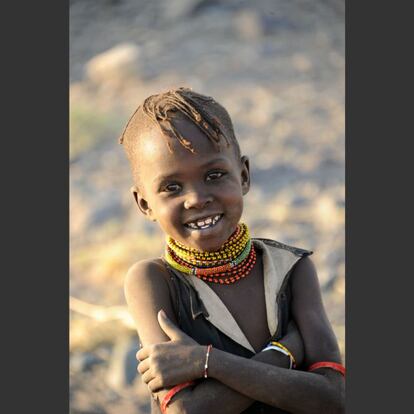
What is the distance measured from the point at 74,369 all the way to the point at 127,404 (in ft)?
1.17

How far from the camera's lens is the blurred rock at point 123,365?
4.63 m

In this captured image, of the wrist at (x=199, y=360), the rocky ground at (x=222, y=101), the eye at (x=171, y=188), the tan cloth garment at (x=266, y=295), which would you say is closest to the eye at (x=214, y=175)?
the eye at (x=171, y=188)

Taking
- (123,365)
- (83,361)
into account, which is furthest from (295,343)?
(83,361)

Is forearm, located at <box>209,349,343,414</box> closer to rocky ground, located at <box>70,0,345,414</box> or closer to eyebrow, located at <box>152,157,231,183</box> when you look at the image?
eyebrow, located at <box>152,157,231,183</box>

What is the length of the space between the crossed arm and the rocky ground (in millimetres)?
1331

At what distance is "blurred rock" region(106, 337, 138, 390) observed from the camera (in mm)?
4629

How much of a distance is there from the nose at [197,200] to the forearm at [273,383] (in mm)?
541

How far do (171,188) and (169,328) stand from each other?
53cm

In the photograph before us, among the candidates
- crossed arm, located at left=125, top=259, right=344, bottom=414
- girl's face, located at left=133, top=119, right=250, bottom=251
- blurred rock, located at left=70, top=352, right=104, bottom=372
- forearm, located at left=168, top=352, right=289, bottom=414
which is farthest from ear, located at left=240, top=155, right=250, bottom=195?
blurred rock, located at left=70, top=352, right=104, bottom=372

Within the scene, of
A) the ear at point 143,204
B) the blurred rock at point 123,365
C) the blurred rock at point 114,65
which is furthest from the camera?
the blurred rock at point 114,65

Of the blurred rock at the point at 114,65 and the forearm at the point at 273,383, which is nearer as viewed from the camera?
the forearm at the point at 273,383

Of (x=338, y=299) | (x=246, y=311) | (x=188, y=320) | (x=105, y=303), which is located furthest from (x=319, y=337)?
(x=105, y=303)

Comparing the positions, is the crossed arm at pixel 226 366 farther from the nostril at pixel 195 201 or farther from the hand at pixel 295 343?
the nostril at pixel 195 201

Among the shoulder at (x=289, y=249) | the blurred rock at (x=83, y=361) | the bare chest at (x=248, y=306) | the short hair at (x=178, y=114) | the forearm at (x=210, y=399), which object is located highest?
the short hair at (x=178, y=114)
